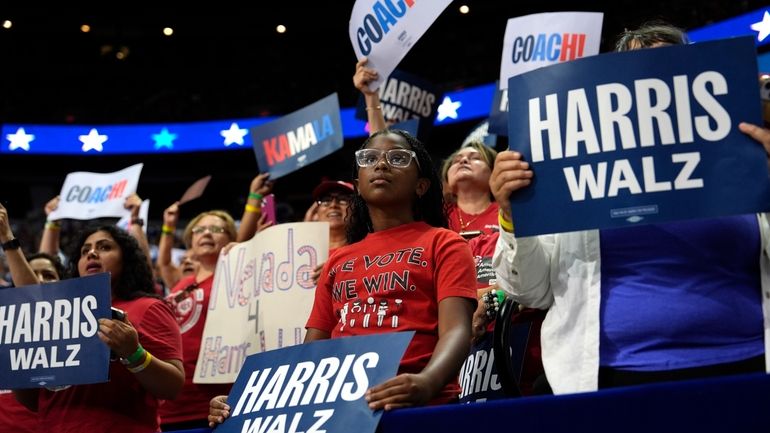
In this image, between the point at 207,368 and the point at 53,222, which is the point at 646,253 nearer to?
the point at 207,368

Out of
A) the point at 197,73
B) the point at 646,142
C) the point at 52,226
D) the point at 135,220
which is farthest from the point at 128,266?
the point at 197,73

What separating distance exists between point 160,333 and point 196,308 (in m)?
1.03

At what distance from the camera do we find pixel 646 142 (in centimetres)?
189

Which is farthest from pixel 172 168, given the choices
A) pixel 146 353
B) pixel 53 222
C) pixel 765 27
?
pixel 146 353

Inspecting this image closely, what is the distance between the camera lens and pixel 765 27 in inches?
228

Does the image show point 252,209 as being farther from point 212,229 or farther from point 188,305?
point 188,305

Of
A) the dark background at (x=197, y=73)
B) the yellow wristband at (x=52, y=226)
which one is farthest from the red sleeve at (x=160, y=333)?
the dark background at (x=197, y=73)

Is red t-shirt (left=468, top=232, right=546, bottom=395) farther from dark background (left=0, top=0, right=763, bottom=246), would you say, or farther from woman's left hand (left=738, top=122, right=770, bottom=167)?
dark background (left=0, top=0, right=763, bottom=246)

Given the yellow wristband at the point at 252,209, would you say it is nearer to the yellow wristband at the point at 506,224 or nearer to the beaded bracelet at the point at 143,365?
the beaded bracelet at the point at 143,365

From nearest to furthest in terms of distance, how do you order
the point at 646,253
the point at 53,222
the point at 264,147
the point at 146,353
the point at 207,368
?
1. the point at 646,253
2. the point at 146,353
3. the point at 207,368
4. the point at 264,147
5. the point at 53,222

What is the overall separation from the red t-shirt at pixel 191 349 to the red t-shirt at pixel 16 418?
58cm

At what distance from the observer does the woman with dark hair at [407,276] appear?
226 cm

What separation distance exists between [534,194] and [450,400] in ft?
2.11

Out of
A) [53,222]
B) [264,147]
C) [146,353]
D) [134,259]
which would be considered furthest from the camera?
[53,222]
